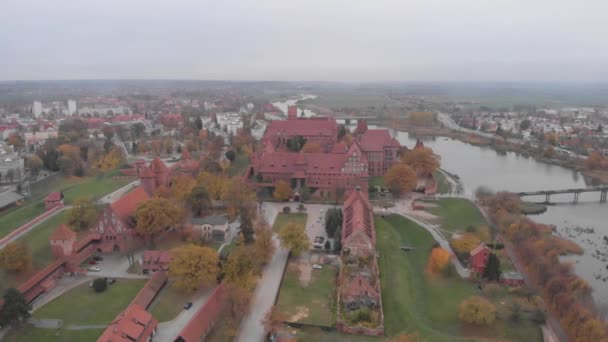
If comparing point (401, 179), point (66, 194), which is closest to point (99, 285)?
point (66, 194)

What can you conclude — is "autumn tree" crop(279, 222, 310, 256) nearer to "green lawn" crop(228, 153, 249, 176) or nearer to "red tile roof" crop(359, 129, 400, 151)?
"green lawn" crop(228, 153, 249, 176)

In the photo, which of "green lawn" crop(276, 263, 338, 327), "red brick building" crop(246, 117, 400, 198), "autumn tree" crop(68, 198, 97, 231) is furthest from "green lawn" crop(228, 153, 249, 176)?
"green lawn" crop(276, 263, 338, 327)

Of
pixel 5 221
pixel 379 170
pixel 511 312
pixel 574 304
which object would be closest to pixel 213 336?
pixel 511 312

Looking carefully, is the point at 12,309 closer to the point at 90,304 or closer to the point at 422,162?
the point at 90,304

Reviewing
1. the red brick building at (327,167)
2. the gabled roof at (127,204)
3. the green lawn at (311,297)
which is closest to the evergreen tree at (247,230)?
the green lawn at (311,297)

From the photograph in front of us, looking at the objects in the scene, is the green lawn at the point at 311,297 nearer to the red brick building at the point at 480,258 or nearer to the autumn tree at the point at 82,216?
the red brick building at the point at 480,258

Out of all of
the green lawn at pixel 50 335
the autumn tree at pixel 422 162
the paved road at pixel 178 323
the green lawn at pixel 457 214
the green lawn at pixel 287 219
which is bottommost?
the green lawn at pixel 50 335
